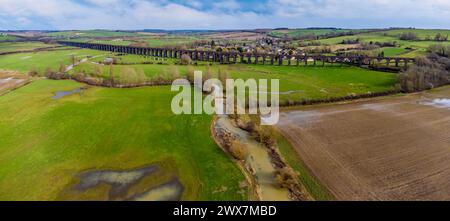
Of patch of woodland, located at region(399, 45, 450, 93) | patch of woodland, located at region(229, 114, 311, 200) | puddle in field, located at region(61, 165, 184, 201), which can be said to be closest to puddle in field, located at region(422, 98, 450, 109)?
patch of woodland, located at region(399, 45, 450, 93)

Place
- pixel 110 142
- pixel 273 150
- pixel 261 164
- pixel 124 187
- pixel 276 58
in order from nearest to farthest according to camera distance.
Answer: pixel 124 187, pixel 261 164, pixel 273 150, pixel 110 142, pixel 276 58

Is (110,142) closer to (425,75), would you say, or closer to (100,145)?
(100,145)

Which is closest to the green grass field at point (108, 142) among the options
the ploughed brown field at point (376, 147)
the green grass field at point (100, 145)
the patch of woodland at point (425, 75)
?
the green grass field at point (100, 145)

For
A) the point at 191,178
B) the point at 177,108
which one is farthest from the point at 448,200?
the point at 177,108

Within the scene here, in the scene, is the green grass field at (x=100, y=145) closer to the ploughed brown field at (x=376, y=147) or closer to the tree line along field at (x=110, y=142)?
the tree line along field at (x=110, y=142)

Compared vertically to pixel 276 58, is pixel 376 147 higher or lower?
lower

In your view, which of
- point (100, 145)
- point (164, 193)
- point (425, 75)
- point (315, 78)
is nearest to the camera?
point (164, 193)

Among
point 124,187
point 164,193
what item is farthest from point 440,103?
point 124,187
